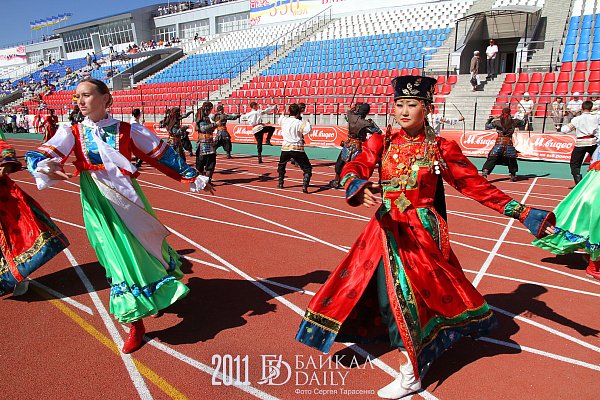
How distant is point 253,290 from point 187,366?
1.41 m

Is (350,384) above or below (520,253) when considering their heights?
above

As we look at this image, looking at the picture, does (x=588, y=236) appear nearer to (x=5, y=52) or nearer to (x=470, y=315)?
(x=470, y=315)

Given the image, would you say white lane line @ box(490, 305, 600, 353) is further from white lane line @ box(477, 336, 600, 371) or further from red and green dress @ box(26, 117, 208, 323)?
red and green dress @ box(26, 117, 208, 323)

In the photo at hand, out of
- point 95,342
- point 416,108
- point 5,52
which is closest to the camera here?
point 416,108

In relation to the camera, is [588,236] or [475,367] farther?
[588,236]

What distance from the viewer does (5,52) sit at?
222ft

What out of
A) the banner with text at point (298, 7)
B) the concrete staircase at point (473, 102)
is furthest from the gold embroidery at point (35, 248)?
the banner with text at point (298, 7)

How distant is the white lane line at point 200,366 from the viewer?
3.03 m

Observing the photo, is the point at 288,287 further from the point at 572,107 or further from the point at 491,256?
the point at 572,107

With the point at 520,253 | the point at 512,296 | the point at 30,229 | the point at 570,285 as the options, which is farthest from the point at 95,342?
the point at 520,253

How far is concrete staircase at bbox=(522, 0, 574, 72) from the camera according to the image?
19.0m

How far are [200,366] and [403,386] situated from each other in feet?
4.83

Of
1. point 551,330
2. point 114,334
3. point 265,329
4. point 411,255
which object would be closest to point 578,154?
point 551,330

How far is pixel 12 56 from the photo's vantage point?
218 feet
